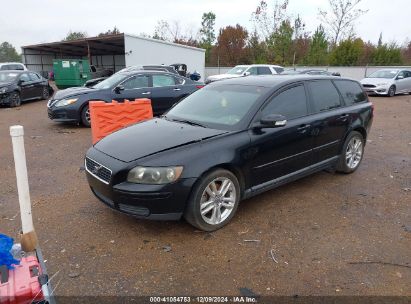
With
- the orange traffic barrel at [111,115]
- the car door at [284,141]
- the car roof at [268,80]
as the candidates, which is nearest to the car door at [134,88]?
the orange traffic barrel at [111,115]

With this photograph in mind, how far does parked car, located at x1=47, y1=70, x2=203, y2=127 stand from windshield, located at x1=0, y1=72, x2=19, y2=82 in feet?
19.6

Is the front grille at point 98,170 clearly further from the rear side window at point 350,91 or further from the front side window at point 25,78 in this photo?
the front side window at point 25,78

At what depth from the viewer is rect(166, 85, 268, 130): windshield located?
168 inches

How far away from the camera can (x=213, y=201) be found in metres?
3.80

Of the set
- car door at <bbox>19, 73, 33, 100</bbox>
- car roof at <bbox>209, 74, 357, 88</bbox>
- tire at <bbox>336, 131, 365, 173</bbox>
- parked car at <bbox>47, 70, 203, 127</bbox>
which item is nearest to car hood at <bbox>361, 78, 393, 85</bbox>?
parked car at <bbox>47, 70, 203, 127</bbox>

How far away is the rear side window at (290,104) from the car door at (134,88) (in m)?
6.06

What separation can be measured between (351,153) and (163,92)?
6.19 metres

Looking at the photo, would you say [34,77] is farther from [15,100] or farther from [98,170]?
[98,170]

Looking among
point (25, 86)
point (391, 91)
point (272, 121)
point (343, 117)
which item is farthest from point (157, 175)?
point (391, 91)

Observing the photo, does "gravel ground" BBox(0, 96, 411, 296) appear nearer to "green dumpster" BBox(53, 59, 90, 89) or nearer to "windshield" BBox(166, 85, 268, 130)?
"windshield" BBox(166, 85, 268, 130)

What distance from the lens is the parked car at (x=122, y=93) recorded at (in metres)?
9.44

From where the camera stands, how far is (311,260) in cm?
335

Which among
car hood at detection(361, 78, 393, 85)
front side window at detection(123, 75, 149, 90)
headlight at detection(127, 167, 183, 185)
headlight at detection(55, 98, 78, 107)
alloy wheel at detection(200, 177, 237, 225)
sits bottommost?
alloy wheel at detection(200, 177, 237, 225)

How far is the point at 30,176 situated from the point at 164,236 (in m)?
3.05
